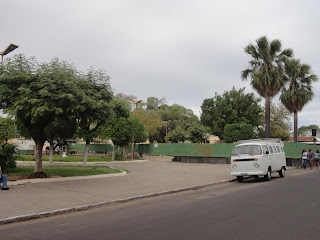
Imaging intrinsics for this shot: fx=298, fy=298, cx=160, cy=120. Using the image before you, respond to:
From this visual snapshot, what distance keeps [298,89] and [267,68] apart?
776 cm

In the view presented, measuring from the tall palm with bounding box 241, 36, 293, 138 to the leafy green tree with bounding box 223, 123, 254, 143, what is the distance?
22.0 m

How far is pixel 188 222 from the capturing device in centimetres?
687

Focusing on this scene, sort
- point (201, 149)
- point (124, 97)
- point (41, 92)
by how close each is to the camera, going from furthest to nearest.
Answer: point (124, 97)
point (201, 149)
point (41, 92)

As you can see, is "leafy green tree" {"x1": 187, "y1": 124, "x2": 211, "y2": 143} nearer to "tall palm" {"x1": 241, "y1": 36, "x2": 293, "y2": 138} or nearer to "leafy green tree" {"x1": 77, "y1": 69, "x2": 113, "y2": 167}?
"tall palm" {"x1": 241, "y1": 36, "x2": 293, "y2": 138}

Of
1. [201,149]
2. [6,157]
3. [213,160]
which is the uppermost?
[201,149]

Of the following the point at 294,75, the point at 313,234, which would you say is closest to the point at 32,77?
the point at 313,234

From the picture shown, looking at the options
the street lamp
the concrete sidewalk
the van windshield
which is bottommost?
the concrete sidewalk

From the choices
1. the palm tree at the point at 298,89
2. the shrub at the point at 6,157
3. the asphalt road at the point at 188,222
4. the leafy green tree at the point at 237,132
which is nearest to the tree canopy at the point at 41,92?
the shrub at the point at 6,157

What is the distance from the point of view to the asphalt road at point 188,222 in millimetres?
5863

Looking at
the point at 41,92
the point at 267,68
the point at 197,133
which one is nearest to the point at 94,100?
the point at 41,92

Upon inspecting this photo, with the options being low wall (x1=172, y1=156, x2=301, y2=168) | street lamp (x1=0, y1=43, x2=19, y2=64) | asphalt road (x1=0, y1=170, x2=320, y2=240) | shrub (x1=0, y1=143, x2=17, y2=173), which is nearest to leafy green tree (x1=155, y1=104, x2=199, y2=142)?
low wall (x1=172, y1=156, x2=301, y2=168)

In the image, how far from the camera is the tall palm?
Answer: 26.4 meters

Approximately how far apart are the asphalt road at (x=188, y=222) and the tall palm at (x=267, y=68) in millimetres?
18147

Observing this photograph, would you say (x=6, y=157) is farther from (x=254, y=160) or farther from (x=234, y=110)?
(x=234, y=110)
